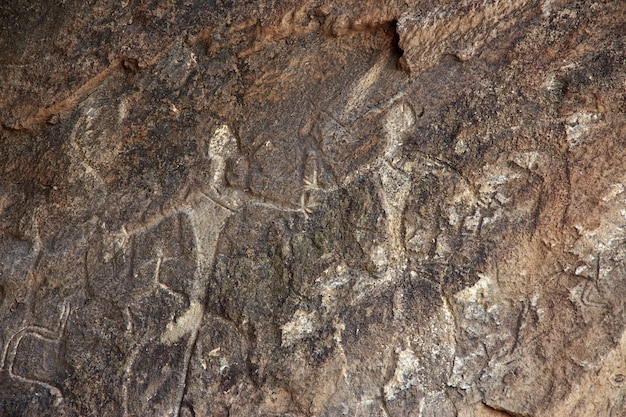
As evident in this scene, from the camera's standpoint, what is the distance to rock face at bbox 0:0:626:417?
3.50 metres

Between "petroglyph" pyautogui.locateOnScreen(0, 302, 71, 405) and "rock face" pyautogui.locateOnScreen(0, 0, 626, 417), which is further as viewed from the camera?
"petroglyph" pyautogui.locateOnScreen(0, 302, 71, 405)

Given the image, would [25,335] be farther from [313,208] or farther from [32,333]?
[313,208]

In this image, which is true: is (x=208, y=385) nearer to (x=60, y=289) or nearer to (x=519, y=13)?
(x=60, y=289)

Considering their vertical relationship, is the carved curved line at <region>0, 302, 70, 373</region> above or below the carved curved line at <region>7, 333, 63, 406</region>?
above

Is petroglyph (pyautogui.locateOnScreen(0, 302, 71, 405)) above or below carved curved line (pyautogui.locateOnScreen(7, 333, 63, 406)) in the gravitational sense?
above

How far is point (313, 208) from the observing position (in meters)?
3.79

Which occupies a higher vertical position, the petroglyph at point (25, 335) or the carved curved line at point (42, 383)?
the petroglyph at point (25, 335)

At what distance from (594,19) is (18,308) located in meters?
3.32

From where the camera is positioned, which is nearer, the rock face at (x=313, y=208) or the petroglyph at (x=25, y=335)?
the rock face at (x=313, y=208)

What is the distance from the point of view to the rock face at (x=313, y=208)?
11.5 ft

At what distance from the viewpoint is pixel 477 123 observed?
3613 mm

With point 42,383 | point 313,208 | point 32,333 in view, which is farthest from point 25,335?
point 313,208

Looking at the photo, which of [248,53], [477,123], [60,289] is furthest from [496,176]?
[60,289]

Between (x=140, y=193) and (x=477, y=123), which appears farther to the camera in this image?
(x=140, y=193)
